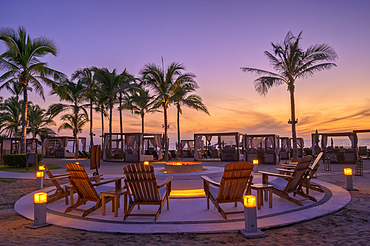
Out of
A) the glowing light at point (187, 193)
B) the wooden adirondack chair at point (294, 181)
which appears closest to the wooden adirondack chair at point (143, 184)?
the glowing light at point (187, 193)

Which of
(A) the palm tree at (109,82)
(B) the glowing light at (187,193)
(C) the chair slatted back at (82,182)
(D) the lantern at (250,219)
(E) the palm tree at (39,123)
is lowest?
(B) the glowing light at (187,193)

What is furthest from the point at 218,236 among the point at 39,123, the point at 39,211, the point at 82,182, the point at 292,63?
the point at 39,123

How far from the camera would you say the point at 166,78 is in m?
16.5

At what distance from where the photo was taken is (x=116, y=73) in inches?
820

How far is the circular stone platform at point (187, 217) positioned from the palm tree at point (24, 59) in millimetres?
10504

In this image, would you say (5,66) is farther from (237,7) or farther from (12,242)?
(12,242)

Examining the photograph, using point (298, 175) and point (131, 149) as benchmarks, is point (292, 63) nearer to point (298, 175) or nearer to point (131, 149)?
point (298, 175)

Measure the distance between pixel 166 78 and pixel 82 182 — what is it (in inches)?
510

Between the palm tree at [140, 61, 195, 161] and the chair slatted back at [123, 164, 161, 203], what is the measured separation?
1255cm

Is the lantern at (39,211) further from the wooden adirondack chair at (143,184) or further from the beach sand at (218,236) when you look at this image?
the wooden adirondack chair at (143,184)

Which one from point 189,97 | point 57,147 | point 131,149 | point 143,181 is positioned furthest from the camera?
point 57,147

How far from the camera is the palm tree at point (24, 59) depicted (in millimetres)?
12773

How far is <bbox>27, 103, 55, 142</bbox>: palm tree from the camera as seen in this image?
3125 centimetres

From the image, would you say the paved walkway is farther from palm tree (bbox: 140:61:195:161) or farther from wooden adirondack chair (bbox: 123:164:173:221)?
palm tree (bbox: 140:61:195:161)
